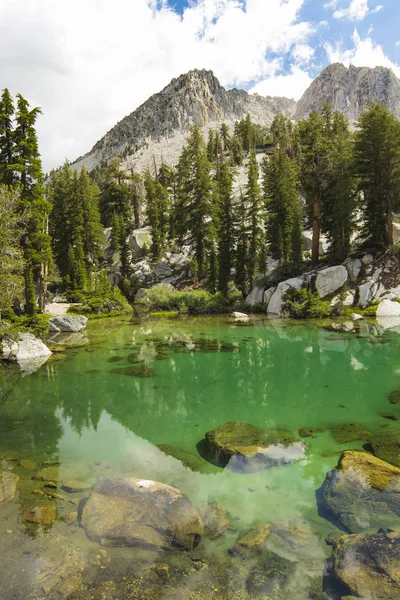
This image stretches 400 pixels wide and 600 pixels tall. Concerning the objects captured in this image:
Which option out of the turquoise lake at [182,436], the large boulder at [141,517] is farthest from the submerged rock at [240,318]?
the large boulder at [141,517]

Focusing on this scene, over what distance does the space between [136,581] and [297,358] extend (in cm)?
1339

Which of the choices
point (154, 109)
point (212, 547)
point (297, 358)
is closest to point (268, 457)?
point (212, 547)

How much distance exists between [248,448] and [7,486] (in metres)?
5.02

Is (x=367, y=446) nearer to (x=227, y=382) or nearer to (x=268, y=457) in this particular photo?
(x=268, y=457)

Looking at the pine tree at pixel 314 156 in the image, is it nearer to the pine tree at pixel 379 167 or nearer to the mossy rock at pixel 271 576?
the pine tree at pixel 379 167

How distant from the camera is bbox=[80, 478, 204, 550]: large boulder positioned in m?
5.15

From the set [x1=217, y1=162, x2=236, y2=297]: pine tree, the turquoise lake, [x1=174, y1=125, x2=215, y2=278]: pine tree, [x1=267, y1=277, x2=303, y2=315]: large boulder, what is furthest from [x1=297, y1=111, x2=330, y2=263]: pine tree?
the turquoise lake

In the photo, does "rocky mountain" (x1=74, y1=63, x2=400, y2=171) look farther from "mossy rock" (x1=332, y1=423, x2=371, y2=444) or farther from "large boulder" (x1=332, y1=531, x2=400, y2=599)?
"large boulder" (x1=332, y1=531, x2=400, y2=599)

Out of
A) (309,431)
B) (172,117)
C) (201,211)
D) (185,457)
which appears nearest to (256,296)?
(201,211)

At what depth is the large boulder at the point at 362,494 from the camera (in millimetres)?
5379

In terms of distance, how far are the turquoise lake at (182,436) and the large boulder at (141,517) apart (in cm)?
19

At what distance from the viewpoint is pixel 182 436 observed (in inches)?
366

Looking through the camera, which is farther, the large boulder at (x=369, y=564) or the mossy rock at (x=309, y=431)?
the mossy rock at (x=309, y=431)

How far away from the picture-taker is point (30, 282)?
2702 cm
